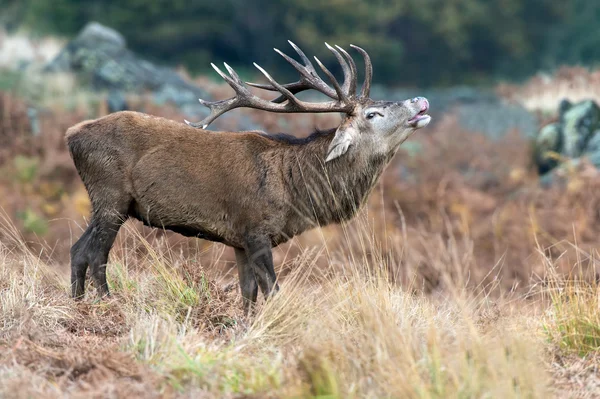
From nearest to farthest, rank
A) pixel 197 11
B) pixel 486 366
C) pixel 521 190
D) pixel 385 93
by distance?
pixel 486 366 → pixel 521 190 → pixel 385 93 → pixel 197 11

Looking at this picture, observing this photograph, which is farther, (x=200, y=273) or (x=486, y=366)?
(x=200, y=273)

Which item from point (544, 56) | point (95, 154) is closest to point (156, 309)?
point (95, 154)

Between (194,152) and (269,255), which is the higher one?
(194,152)

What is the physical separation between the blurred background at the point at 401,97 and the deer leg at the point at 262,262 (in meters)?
0.14

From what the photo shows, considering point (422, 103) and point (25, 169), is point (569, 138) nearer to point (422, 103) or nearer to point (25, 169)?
point (25, 169)

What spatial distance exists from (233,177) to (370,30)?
34206 millimetres

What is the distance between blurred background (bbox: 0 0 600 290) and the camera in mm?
14781

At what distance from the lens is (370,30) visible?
134 ft

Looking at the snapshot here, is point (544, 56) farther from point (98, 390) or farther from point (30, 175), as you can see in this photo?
point (98, 390)

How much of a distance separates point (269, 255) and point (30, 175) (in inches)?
461

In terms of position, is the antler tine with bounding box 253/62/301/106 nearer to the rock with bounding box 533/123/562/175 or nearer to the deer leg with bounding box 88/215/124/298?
the deer leg with bounding box 88/215/124/298

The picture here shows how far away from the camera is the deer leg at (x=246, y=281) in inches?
292

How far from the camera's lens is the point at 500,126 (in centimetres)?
2359

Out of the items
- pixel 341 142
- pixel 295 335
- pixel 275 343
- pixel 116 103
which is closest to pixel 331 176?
pixel 341 142
